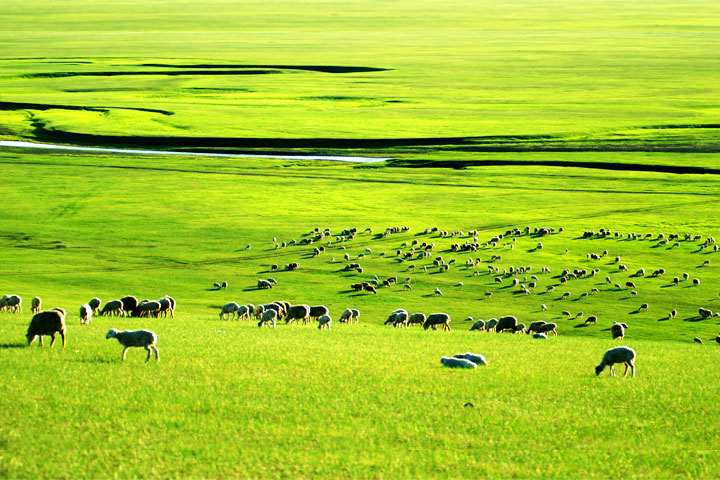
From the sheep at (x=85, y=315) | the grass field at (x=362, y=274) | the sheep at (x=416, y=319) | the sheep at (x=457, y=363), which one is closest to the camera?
the grass field at (x=362, y=274)

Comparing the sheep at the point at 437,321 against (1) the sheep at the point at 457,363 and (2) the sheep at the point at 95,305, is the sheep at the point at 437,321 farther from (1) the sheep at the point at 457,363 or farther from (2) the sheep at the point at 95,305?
(2) the sheep at the point at 95,305

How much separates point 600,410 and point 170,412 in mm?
7780

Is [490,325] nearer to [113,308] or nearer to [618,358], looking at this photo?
[618,358]

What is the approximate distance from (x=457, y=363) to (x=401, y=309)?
12.0 metres

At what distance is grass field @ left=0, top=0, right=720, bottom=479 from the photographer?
541 inches

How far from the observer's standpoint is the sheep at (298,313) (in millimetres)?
29312

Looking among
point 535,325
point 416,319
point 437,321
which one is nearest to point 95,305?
point 416,319

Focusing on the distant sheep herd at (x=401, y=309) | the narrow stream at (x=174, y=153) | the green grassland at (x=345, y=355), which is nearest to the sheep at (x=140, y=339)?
the distant sheep herd at (x=401, y=309)

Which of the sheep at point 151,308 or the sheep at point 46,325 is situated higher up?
the sheep at point 151,308

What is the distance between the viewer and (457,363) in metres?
19.3

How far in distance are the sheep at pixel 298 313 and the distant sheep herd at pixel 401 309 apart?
0.03 metres

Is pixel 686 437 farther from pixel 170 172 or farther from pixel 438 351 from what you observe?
pixel 170 172

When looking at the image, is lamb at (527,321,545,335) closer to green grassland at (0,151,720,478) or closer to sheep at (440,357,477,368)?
green grassland at (0,151,720,478)

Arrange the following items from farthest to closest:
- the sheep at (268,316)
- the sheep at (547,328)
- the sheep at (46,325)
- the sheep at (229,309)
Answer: the sheep at (229,309), the sheep at (547,328), the sheep at (268,316), the sheep at (46,325)
